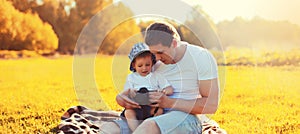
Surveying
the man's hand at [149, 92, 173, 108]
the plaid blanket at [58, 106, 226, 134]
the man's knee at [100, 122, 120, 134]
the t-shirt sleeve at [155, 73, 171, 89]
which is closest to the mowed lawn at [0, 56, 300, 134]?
the plaid blanket at [58, 106, 226, 134]

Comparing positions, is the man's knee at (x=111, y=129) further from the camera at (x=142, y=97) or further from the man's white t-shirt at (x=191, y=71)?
the man's white t-shirt at (x=191, y=71)

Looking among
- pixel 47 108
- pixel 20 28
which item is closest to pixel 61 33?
pixel 20 28

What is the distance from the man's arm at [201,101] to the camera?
7.84ft

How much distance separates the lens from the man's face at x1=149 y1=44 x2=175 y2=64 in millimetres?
2371

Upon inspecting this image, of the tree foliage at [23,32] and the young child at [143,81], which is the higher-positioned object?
the tree foliage at [23,32]

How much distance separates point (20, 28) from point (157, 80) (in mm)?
4016

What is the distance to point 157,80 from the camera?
8.38 ft

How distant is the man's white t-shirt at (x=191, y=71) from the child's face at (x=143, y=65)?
0.34ft

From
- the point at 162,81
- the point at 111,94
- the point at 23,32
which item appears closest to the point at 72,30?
the point at 23,32

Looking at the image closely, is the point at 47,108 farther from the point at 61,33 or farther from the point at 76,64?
the point at 61,33

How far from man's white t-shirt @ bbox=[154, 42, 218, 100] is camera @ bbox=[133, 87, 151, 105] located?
142 mm

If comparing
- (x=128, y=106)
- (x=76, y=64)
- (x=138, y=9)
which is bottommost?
(x=128, y=106)

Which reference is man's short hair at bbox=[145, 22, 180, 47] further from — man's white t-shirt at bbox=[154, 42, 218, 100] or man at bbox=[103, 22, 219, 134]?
man's white t-shirt at bbox=[154, 42, 218, 100]

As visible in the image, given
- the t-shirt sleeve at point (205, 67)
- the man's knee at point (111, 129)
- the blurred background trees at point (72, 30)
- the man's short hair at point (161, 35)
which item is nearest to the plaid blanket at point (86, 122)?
the man's knee at point (111, 129)
